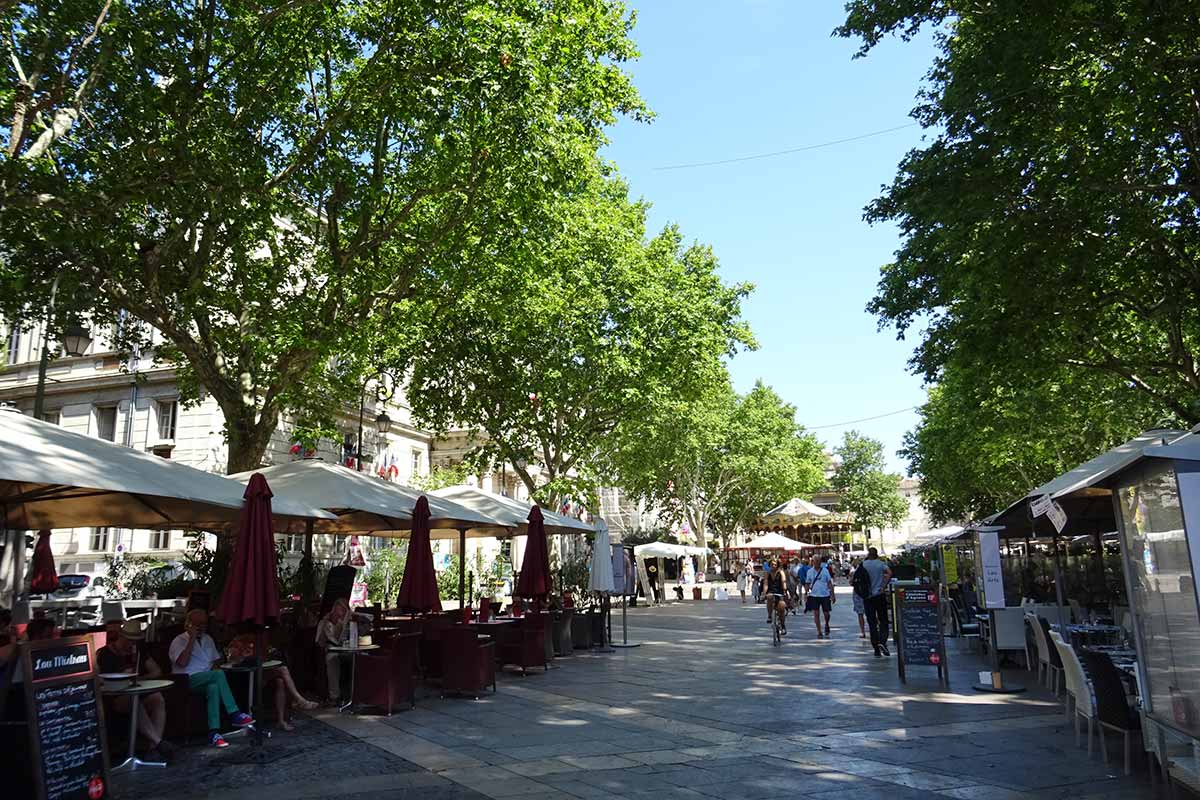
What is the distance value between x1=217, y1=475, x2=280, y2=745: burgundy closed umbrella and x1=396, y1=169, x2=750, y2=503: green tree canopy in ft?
46.2

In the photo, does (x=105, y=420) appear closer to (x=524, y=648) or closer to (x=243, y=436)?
(x=243, y=436)

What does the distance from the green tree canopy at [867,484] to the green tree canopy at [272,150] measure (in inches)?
3257

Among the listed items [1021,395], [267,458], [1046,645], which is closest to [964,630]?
[1046,645]

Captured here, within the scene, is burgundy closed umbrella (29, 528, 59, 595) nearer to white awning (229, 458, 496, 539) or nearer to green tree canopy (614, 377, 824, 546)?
white awning (229, 458, 496, 539)

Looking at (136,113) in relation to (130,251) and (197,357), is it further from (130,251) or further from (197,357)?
(197,357)

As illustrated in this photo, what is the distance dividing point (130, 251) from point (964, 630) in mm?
16446

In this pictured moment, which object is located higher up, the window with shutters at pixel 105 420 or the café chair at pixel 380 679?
the window with shutters at pixel 105 420

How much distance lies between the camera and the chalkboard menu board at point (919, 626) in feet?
37.7

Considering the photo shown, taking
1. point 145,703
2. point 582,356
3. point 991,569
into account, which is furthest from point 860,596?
point 145,703

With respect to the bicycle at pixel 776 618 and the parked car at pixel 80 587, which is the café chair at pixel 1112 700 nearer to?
the bicycle at pixel 776 618

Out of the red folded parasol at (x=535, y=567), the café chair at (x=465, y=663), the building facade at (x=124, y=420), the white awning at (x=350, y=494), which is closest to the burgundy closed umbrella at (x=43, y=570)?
the white awning at (x=350, y=494)

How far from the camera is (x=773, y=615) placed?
1784cm

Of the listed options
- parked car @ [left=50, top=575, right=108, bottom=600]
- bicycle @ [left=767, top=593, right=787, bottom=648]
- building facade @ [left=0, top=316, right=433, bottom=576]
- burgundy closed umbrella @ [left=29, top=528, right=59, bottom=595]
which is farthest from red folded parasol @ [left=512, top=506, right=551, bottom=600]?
parked car @ [left=50, top=575, right=108, bottom=600]

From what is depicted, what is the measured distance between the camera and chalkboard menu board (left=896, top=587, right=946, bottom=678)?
452 inches
